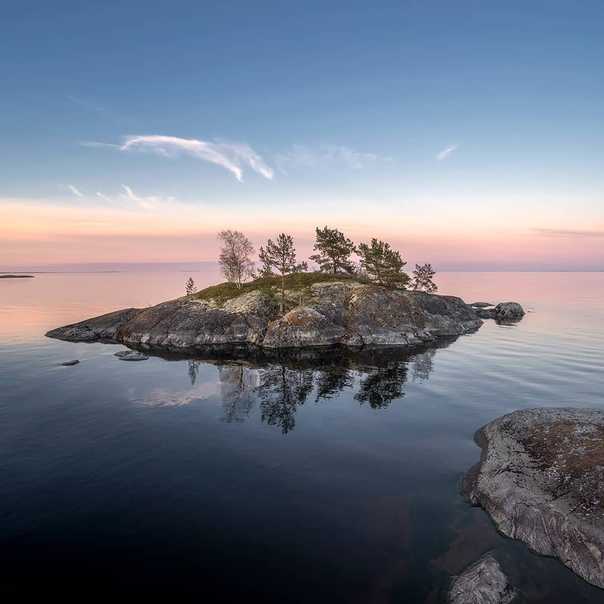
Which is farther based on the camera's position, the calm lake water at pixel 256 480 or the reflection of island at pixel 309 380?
the reflection of island at pixel 309 380

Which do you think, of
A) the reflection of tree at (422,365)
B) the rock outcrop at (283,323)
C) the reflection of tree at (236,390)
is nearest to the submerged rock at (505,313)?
the rock outcrop at (283,323)

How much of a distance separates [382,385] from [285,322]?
29.1 m

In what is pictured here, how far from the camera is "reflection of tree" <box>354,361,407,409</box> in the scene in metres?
42.7

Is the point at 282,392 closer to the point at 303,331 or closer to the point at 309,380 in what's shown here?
the point at 309,380

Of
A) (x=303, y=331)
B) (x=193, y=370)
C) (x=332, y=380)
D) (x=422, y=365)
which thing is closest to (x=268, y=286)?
(x=303, y=331)

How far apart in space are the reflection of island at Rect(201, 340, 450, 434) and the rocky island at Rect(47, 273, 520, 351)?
7.79 metres

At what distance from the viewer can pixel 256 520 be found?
856 inches

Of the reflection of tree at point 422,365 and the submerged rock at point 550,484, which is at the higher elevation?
the submerged rock at point 550,484

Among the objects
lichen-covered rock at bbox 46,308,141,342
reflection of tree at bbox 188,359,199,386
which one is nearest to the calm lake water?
reflection of tree at bbox 188,359,199,386

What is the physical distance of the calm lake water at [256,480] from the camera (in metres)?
17.5

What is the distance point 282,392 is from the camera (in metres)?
45.0

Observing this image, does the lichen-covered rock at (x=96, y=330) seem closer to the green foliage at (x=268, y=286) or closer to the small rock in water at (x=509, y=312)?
the green foliage at (x=268, y=286)

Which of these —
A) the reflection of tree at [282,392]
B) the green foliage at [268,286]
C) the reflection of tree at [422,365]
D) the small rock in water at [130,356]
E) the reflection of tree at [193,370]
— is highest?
the green foliage at [268,286]

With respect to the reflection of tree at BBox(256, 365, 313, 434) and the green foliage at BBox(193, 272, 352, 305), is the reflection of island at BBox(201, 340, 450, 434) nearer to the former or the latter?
the reflection of tree at BBox(256, 365, 313, 434)
